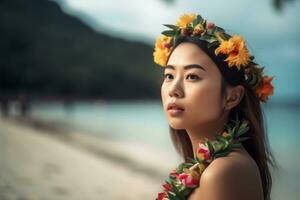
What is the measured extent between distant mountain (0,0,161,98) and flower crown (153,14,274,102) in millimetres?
3597

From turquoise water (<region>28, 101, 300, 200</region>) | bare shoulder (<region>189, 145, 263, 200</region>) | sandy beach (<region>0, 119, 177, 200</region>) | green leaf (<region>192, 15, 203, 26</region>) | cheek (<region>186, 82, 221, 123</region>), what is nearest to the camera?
bare shoulder (<region>189, 145, 263, 200</region>)

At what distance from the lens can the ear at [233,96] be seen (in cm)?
142

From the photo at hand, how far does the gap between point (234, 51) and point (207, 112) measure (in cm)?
17

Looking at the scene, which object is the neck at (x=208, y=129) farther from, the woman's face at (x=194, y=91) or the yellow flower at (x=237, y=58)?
the yellow flower at (x=237, y=58)

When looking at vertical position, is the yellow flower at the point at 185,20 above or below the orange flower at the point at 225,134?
above

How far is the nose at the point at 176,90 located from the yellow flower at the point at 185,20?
0.20m

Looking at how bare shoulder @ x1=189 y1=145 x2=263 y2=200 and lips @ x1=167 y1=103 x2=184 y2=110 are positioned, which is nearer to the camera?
bare shoulder @ x1=189 y1=145 x2=263 y2=200

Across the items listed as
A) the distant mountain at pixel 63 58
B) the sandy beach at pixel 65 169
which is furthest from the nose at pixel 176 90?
the distant mountain at pixel 63 58

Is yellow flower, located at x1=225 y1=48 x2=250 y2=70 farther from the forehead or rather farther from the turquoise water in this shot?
the turquoise water

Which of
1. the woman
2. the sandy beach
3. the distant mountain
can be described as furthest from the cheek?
the distant mountain

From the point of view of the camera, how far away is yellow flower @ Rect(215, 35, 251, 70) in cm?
139

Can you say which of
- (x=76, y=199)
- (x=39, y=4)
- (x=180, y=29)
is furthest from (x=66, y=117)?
(x=180, y=29)

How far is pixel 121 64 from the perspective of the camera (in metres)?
6.80

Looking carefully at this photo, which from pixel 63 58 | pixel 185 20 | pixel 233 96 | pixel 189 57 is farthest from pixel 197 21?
pixel 63 58
